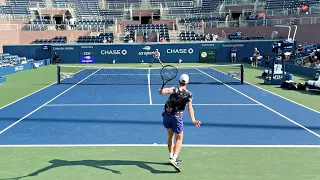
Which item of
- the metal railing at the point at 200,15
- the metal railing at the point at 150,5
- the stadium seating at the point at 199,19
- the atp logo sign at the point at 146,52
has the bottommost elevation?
the atp logo sign at the point at 146,52

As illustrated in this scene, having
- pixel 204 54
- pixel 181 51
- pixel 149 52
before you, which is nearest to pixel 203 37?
pixel 204 54

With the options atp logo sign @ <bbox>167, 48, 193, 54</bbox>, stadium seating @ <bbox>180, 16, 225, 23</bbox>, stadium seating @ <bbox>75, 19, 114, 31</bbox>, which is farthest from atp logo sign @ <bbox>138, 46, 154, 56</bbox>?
stadium seating @ <bbox>180, 16, 225, 23</bbox>

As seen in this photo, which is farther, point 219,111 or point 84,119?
point 219,111

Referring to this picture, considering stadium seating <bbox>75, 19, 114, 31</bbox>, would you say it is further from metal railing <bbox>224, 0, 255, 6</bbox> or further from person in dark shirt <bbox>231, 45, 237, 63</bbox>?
person in dark shirt <bbox>231, 45, 237, 63</bbox>

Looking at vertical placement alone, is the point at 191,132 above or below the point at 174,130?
below

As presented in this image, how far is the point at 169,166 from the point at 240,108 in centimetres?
695

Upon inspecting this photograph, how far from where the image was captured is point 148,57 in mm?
36594

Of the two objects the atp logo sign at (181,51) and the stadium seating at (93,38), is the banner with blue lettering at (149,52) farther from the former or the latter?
the stadium seating at (93,38)

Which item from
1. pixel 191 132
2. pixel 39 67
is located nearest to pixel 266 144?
pixel 191 132

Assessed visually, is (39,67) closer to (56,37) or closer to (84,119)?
(56,37)

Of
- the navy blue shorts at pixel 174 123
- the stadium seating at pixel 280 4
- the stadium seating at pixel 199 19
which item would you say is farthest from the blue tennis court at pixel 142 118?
the stadium seating at pixel 280 4

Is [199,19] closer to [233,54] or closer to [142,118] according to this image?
[233,54]

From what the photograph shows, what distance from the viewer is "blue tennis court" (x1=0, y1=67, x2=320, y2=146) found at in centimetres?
937

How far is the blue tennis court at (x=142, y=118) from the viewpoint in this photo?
30.7 ft
